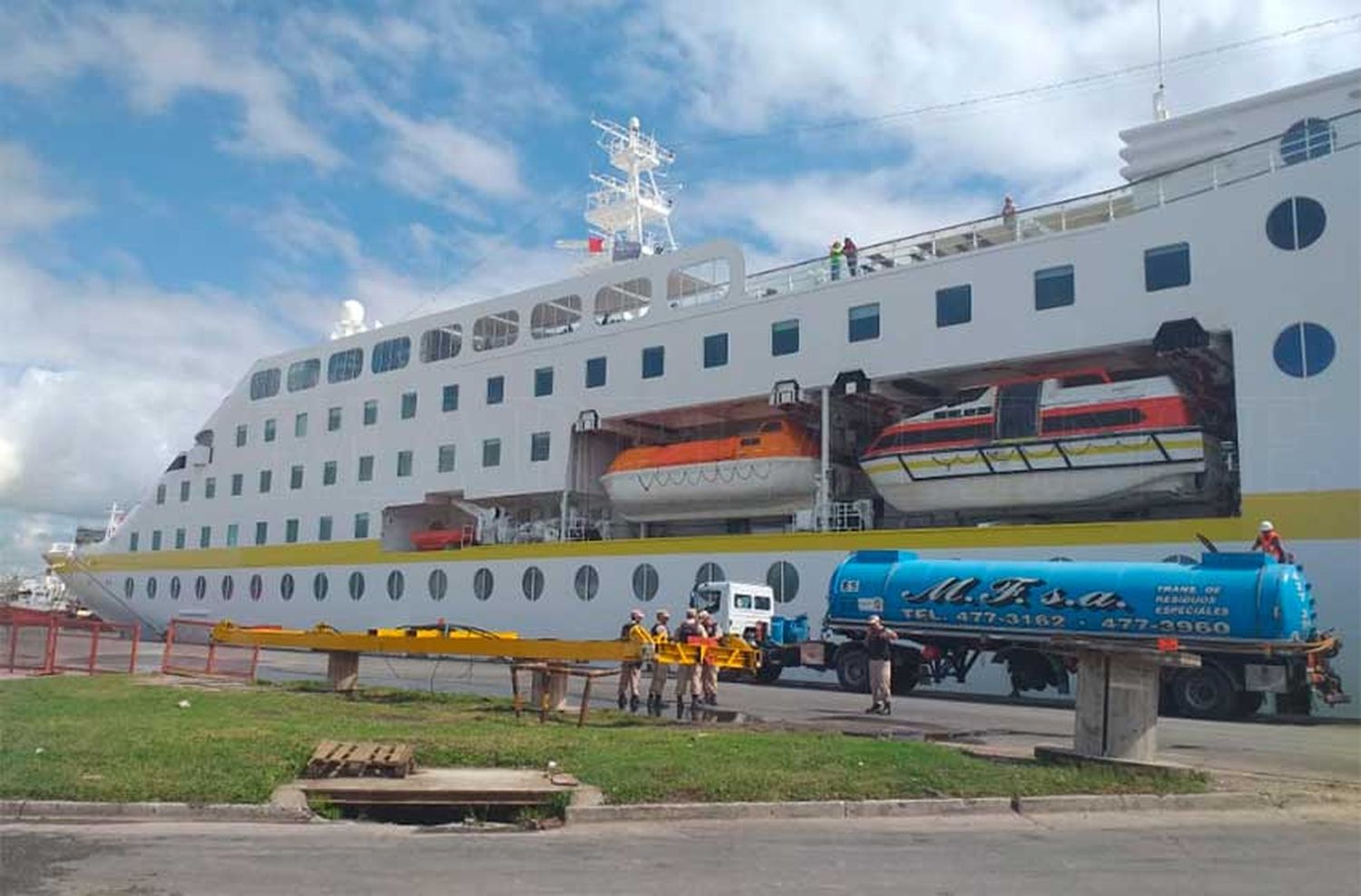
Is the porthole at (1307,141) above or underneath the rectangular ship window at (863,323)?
above

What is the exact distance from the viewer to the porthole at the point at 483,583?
101 feet

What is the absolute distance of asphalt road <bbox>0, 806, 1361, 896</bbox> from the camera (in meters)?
6.86

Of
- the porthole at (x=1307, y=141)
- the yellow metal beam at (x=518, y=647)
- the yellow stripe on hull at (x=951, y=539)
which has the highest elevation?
the porthole at (x=1307, y=141)

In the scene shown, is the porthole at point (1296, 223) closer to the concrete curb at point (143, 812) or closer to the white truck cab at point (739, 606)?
the white truck cab at point (739, 606)

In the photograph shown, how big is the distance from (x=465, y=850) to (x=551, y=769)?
2536 millimetres

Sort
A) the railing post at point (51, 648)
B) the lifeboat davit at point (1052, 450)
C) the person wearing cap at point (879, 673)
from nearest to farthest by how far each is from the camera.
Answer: the person wearing cap at point (879, 673) → the lifeboat davit at point (1052, 450) → the railing post at point (51, 648)

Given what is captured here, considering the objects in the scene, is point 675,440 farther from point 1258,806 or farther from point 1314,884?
point 1314,884

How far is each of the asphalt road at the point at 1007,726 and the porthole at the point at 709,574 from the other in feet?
9.81

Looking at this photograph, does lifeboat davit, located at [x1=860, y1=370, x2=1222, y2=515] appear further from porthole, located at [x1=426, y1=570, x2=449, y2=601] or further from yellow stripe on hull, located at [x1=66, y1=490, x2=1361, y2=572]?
porthole, located at [x1=426, y1=570, x2=449, y2=601]

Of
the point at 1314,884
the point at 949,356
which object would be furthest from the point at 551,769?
the point at 949,356

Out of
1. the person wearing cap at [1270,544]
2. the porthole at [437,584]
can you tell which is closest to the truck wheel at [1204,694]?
the person wearing cap at [1270,544]

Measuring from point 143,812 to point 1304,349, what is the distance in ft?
61.1

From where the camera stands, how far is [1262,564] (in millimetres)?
17203

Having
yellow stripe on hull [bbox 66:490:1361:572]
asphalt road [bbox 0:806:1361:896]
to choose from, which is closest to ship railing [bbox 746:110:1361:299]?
yellow stripe on hull [bbox 66:490:1361:572]
